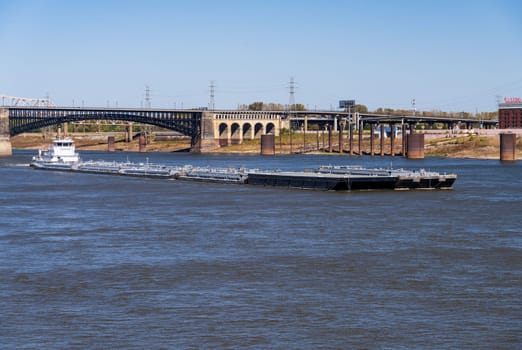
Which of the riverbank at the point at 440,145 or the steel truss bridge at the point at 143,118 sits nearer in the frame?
the riverbank at the point at 440,145

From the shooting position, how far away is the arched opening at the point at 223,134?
192312mm

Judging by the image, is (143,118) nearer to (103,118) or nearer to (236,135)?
(103,118)

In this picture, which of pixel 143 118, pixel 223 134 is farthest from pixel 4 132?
pixel 223 134

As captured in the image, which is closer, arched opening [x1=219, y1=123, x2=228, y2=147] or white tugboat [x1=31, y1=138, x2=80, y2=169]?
white tugboat [x1=31, y1=138, x2=80, y2=169]

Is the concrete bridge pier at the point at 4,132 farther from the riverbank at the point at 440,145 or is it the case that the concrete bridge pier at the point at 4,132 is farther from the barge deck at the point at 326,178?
the barge deck at the point at 326,178

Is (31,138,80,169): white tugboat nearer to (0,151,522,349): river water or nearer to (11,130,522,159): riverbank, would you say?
(11,130,522,159): riverbank

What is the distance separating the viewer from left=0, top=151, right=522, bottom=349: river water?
2439cm

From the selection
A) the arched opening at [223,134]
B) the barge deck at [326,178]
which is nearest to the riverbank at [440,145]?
the arched opening at [223,134]

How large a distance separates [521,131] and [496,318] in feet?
434

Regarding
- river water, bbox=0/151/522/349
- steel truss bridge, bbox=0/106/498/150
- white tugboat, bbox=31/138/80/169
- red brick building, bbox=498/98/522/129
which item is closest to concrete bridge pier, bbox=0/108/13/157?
steel truss bridge, bbox=0/106/498/150

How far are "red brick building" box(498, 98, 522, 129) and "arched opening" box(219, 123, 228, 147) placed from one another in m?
57.4

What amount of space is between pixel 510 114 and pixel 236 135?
5766 cm

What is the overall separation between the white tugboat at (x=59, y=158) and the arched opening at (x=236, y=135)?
239 ft

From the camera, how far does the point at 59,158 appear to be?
394 ft
